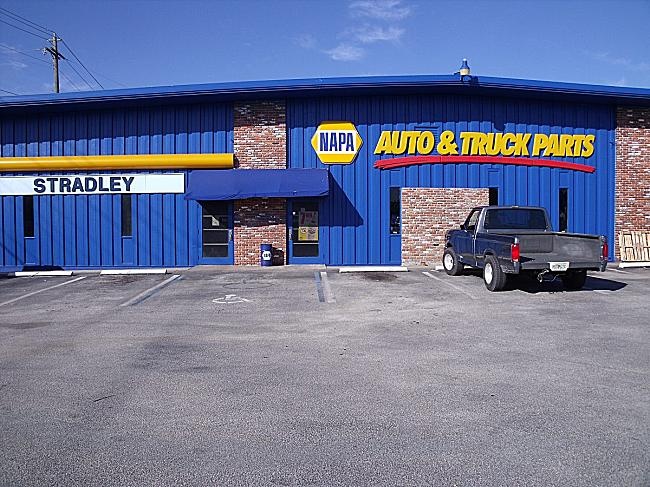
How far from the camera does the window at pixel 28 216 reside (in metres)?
19.3

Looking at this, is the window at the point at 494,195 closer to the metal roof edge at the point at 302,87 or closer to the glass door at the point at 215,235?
the metal roof edge at the point at 302,87

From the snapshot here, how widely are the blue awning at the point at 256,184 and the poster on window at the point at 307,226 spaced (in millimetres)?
1323

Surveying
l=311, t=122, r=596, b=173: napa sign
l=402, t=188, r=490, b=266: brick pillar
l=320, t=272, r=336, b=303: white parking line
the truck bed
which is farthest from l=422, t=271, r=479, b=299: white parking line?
l=311, t=122, r=596, b=173: napa sign

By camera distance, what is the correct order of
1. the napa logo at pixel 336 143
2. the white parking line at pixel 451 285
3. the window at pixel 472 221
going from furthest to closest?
the napa logo at pixel 336 143, the window at pixel 472 221, the white parking line at pixel 451 285

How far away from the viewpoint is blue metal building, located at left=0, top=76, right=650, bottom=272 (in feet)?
61.5

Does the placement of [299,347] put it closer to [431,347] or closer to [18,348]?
[431,347]

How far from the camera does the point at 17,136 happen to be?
19453 millimetres

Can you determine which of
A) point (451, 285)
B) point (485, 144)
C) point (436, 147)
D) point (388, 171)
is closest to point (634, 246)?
point (485, 144)

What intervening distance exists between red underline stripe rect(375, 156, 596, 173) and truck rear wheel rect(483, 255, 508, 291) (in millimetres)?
7049

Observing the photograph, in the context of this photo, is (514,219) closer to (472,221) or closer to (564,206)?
(472,221)

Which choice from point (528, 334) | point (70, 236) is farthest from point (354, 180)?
point (528, 334)

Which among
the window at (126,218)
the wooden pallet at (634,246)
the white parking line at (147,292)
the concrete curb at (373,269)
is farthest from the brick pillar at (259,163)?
the wooden pallet at (634,246)

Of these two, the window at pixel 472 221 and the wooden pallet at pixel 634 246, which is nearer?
the window at pixel 472 221

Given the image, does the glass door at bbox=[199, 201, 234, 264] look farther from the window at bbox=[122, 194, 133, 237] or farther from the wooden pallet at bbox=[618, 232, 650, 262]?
the wooden pallet at bbox=[618, 232, 650, 262]
